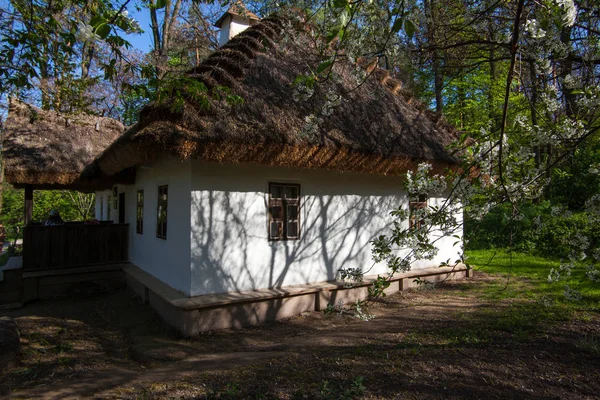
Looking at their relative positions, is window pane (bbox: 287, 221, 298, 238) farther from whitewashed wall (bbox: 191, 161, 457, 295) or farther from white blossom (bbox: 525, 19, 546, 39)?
white blossom (bbox: 525, 19, 546, 39)

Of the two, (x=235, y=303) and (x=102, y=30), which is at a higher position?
(x=102, y=30)

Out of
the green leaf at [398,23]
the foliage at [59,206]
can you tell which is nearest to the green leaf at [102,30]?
the green leaf at [398,23]

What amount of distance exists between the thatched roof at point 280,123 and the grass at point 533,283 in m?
2.64

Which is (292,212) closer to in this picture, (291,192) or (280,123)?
(291,192)

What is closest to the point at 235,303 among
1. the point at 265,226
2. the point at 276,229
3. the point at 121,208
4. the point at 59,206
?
the point at 265,226

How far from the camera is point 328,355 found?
4.59 meters

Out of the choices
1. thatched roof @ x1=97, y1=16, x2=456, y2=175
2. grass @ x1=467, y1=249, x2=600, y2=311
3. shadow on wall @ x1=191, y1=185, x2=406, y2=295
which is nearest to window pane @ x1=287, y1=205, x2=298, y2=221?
shadow on wall @ x1=191, y1=185, x2=406, y2=295

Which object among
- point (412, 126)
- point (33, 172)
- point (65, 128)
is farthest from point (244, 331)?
point (65, 128)

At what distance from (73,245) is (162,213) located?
323 centimetres

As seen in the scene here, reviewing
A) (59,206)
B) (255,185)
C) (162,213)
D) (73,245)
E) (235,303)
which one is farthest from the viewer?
(59,206)

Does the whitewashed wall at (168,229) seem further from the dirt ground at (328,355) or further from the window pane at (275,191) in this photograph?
the window pane at (275,191)

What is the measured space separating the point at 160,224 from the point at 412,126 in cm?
579

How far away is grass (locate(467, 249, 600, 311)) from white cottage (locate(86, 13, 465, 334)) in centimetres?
179

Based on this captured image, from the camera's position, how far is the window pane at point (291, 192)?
7.06 metres
